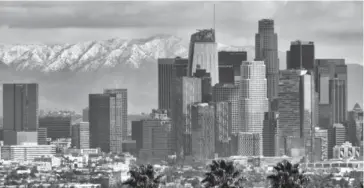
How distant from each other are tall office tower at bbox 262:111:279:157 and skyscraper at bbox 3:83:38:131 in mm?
26238

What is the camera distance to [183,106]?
184000 mm

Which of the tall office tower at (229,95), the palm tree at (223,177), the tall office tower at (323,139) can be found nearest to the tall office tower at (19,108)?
the tall office tower at (229,95)

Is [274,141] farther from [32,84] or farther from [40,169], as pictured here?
[40,169]

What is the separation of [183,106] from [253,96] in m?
10.4

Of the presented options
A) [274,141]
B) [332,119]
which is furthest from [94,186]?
[332,119]

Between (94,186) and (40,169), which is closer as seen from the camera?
(94,186)

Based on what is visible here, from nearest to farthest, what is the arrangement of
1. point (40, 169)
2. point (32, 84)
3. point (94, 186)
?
point (94, 186) → point (40, 169) → point (32, 84)

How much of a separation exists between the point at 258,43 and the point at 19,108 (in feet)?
102

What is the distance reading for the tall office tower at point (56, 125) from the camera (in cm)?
17900

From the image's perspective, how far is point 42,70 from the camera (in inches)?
6708

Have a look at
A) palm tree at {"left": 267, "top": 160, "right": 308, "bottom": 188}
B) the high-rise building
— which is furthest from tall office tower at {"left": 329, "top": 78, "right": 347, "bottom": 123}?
palm tree at {"left": 267, "top": 160, "right": 308, "bottom": 188}

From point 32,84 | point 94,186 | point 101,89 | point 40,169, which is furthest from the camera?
point 101,89

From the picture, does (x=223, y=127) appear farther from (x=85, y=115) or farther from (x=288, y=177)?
(x=288, y=177)

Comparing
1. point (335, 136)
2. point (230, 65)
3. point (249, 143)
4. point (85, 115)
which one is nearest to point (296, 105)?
point (335, 136)
